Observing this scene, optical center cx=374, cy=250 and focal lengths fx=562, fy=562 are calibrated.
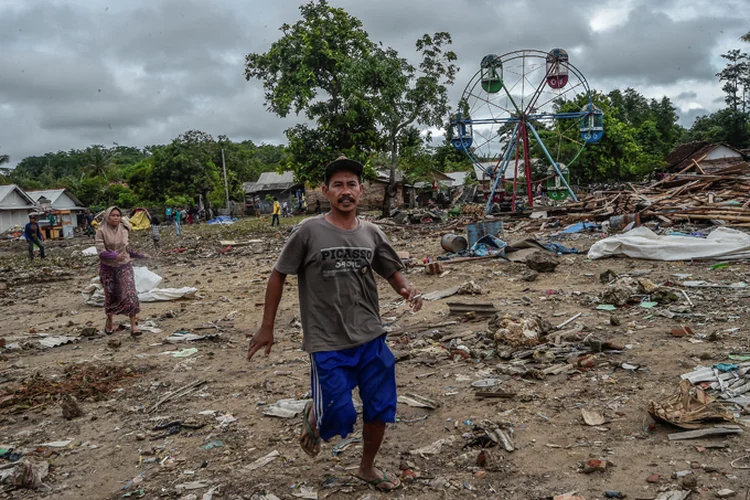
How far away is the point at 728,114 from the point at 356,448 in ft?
153

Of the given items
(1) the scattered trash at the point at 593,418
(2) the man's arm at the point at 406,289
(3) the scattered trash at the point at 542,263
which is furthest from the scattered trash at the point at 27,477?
(3) the scattered trash at the point at 542,263

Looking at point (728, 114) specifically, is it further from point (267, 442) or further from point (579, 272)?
point (267, 442)

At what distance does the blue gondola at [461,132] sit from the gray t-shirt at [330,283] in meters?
17.0

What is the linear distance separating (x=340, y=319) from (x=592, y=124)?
1861 centimetres

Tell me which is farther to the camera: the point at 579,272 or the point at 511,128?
the point at 511,128

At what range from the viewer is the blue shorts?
8.58 feet

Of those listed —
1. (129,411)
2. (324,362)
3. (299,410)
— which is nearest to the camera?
(324,362)

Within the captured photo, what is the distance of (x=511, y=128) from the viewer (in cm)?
2117

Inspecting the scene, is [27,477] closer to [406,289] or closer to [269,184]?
[406,289]

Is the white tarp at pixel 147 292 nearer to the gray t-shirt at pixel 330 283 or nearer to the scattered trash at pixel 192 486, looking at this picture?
the scattered trash at pixel 192 486

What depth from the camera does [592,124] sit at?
19.0 meters

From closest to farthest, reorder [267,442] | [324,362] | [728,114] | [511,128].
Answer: [324,362] → [267,442] → [511,128] → [728,114]

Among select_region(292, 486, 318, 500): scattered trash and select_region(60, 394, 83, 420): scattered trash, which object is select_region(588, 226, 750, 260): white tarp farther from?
select_region(60, 394, 83, 420): scattered trash

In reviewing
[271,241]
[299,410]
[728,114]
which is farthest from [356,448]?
[728,114]
